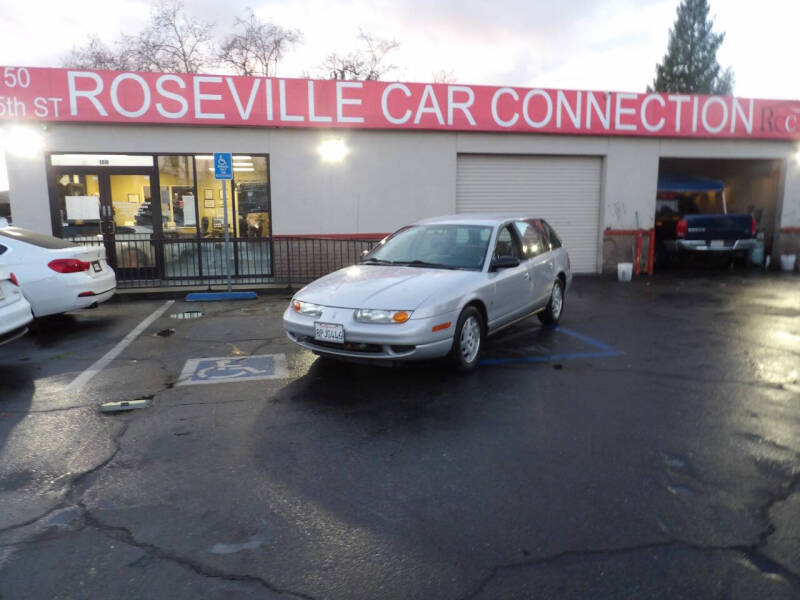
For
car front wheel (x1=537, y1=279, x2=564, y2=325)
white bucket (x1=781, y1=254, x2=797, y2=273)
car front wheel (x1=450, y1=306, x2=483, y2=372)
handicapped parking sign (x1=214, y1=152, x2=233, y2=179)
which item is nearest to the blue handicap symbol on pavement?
car front wheel (x1=450, y1=306, x2=483, y2=372)

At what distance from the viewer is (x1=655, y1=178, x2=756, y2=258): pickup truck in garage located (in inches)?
587

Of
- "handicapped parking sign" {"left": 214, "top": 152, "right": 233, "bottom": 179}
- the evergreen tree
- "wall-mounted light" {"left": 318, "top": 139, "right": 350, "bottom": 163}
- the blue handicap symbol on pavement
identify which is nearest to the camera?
the blue handicap symbol on pavement

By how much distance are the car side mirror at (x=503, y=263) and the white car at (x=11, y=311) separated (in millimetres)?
5010

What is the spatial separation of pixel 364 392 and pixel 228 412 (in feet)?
4.11

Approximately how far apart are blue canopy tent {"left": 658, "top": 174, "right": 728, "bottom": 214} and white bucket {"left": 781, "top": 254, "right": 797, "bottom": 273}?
2661mm

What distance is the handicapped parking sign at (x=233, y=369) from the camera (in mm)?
6047

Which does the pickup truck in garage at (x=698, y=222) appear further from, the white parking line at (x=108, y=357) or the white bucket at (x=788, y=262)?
the white parking line at (x=108, y=357)

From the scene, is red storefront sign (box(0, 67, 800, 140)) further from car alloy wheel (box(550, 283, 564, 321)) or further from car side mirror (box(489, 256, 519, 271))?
car side mirror (box(489, 256, 519, 271))

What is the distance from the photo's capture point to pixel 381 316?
5441 mm

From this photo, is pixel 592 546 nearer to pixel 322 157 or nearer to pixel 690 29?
pixel 322 157

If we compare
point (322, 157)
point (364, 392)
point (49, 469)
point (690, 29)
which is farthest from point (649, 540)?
point (690, 29)

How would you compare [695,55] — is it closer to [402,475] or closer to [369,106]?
[369,106]

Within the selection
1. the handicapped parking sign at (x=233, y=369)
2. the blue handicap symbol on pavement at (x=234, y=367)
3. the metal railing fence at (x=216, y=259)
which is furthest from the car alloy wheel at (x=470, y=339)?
the metal railing fence at (x=216, y=259)

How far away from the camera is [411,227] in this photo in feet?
25.1
